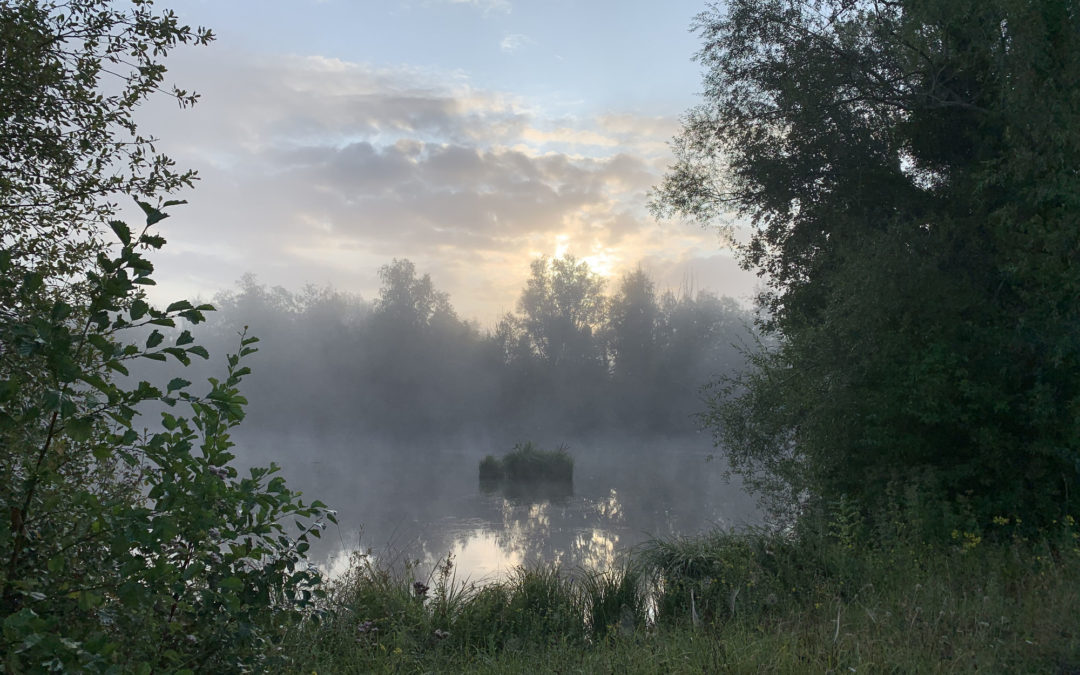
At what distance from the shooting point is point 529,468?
86.5 feet

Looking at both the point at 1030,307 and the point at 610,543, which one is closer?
the point at 1030,307

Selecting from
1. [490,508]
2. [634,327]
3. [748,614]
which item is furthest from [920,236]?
[634,327]

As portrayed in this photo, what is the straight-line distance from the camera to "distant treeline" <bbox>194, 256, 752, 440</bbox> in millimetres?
52500

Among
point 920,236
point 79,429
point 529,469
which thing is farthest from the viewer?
point 529,469

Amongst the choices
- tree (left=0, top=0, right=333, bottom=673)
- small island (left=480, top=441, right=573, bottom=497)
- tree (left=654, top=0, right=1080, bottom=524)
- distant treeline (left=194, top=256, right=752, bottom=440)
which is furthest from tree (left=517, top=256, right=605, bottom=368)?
tree (left=0, top=0, right=333, bottom=673)

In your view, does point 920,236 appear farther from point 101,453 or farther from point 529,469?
point 529,469

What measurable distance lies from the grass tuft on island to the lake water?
0.72m

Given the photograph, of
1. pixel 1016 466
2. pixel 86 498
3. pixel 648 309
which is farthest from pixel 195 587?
pixel 648 309

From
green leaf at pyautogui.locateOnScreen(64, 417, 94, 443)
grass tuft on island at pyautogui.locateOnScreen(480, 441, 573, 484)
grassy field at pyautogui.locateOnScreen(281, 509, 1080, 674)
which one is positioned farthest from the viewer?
grass tuft on island at pyautogui.locateOnScreen(480, 441, 573, 484)

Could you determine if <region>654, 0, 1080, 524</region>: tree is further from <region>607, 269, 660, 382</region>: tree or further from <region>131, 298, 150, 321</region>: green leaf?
<region>607, 269, 660, 382</region>: tree

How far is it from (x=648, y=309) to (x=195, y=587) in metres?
52.0

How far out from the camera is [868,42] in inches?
456

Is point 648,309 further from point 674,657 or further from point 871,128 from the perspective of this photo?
point 674,657

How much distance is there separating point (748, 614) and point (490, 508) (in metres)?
14.8
